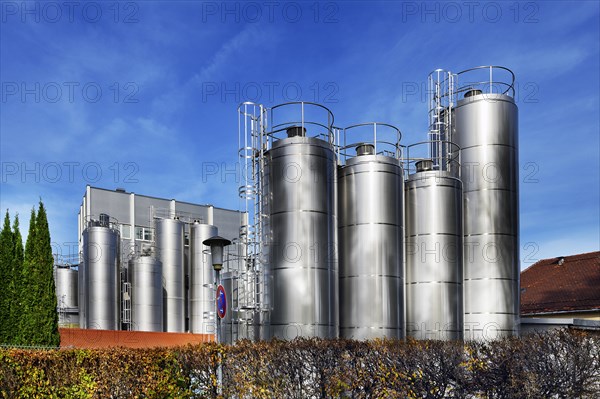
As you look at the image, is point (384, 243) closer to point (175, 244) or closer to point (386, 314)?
point (386, 314)

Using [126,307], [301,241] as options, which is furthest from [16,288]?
[301,241]

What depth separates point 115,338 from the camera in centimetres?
3225

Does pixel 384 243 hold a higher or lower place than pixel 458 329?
higher

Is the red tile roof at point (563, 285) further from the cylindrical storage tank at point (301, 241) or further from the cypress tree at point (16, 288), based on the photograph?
the cypress tree at point (16, 288)

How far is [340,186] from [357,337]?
452 centimetres

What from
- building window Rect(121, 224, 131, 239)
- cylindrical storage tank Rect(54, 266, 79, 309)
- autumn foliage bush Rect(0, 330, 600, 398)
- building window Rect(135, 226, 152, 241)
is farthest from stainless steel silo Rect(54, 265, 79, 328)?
autumn foliage bush Rect(0, 330, 600, 398)

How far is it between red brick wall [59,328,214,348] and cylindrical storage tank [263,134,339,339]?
13.7 metres

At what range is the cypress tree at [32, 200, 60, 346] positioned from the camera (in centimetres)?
2480

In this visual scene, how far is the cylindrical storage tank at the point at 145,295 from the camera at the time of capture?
39.4 meters

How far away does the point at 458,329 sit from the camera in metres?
19.4

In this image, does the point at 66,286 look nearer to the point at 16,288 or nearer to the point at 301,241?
the point at 16,288

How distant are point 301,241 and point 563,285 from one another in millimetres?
21831


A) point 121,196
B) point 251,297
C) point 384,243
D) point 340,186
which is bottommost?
point 251,297

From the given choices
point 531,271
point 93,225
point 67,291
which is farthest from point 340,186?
point 67,291
